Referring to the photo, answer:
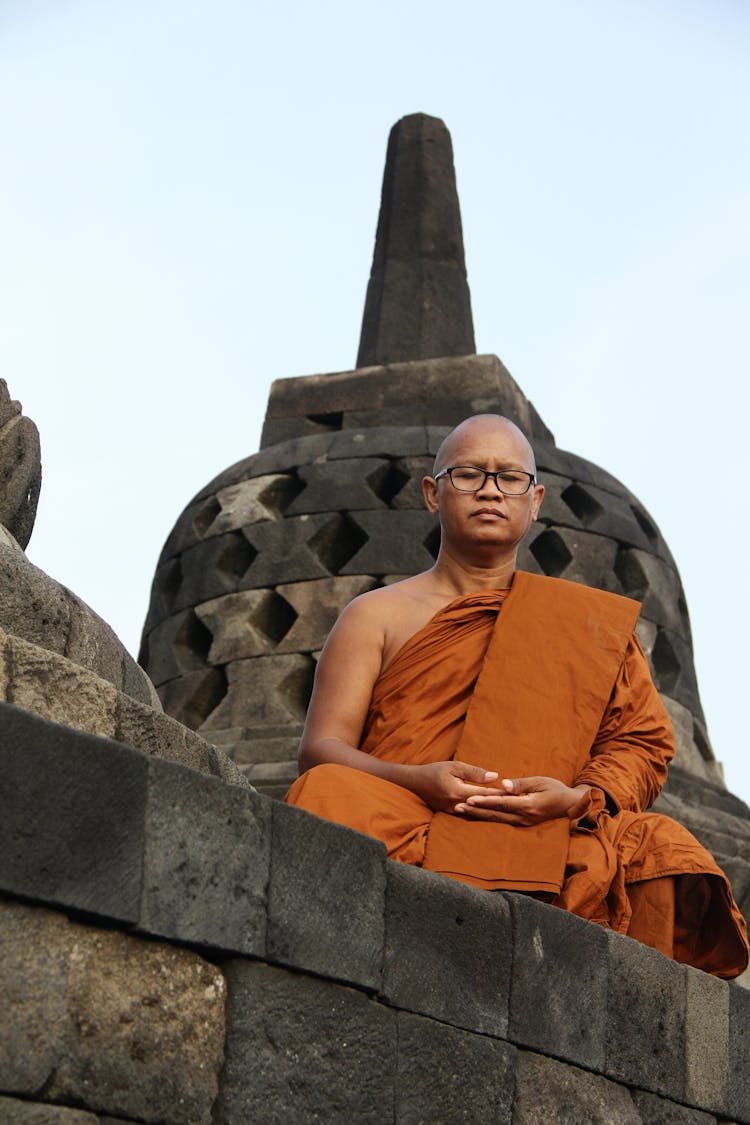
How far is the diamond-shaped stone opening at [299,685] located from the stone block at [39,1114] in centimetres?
540

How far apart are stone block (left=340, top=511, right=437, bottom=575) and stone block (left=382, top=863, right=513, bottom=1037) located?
467 centimetres

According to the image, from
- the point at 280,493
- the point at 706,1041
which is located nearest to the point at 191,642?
the point at 280,493

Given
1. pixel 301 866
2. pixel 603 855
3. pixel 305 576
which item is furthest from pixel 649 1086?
pixel 305 576

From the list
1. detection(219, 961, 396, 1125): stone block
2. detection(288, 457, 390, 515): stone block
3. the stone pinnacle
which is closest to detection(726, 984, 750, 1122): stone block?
detection(219, 961, 396, 1125): stone block

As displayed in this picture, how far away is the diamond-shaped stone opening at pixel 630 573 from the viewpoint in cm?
891

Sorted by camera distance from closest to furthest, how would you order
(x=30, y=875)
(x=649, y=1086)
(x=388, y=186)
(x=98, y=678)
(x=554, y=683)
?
(x=30, y=875), (x=98, y=678), (x=649, y=1086), (x=554, y=683), (x=388, y=186)

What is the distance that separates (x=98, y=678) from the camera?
3.37 m

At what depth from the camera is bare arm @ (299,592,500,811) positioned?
418 centimetres

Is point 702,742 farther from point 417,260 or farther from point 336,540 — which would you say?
point 417,260

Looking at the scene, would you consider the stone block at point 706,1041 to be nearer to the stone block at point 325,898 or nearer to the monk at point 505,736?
the monk at point 505,736

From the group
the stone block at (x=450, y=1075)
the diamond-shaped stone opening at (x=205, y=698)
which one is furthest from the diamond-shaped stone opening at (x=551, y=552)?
the stone block at (x=450, y=1075)

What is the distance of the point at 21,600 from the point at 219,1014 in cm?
89

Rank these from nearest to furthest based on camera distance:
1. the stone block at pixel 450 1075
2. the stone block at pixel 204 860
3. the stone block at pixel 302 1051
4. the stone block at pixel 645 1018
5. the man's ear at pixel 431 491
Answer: the stone block at pixel 204 860 → the stone block at pixel 302 1051 → the stone block at pixel 450 1075 → the stone block at pixel 645 1018 → the man's ear at pixel 431 491

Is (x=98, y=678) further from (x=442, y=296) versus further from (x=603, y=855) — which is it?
(x=442, y=296)
